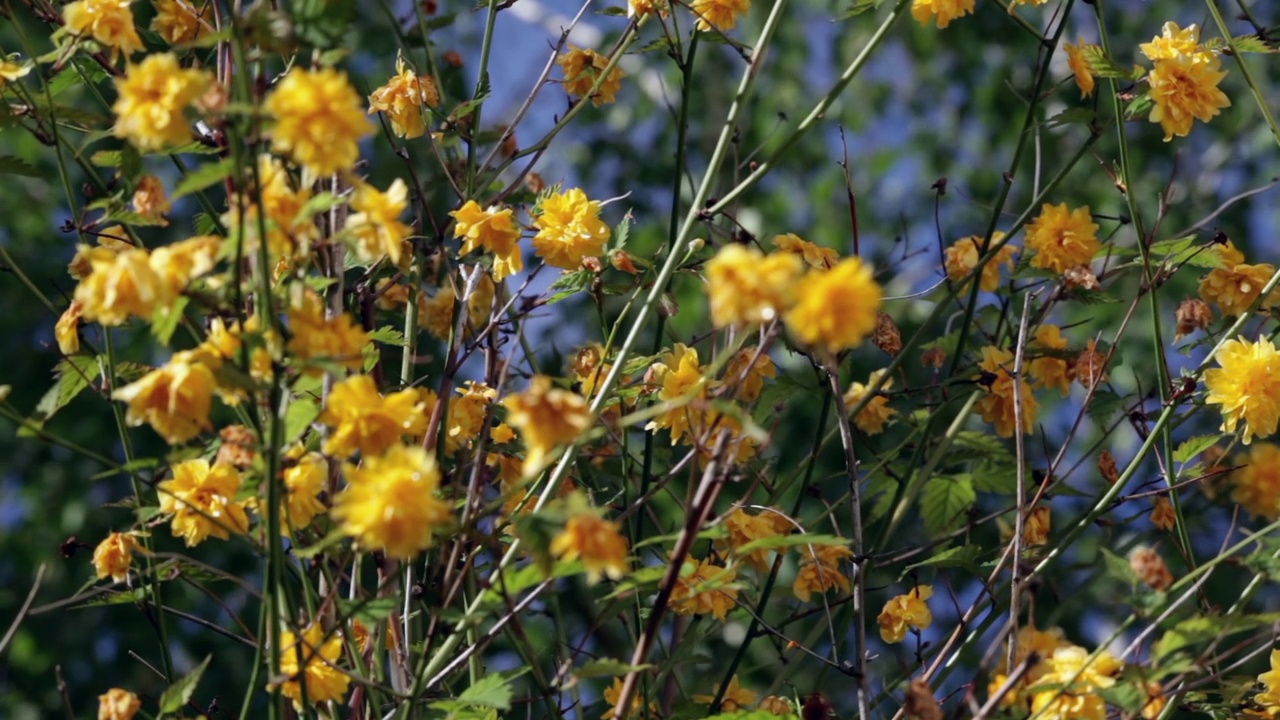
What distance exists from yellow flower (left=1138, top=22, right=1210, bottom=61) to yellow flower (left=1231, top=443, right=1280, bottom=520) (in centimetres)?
38

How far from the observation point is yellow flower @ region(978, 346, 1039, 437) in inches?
60.0

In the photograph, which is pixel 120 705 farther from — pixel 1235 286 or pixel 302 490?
pixel 1235 286

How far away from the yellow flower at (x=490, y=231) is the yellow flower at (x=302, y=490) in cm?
31

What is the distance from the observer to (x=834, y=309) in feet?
2.70

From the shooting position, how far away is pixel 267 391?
37.1 inches

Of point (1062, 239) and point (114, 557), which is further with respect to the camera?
point (1062, 239)

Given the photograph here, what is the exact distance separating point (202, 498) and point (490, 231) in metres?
0.35

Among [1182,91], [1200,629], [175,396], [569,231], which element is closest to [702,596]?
[569,231]

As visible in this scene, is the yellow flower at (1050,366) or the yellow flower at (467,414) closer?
the yellow flower at (467,414)

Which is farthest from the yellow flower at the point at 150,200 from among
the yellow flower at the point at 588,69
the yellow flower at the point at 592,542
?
the yellow flower at the point at 588,69

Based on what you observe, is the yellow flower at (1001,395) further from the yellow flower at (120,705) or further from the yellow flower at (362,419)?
the yellow flower at (120,705)

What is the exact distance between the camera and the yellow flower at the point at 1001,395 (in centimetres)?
152

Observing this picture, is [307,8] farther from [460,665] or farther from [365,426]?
[460,665]

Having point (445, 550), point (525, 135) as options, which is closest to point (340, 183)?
point (445, 550)
